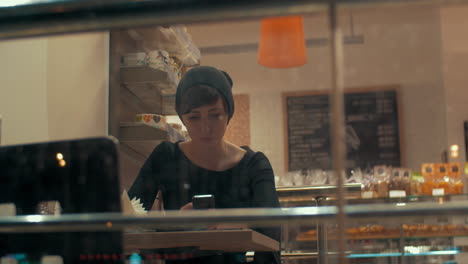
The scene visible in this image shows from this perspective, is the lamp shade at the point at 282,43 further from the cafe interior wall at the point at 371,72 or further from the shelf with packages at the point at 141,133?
the cafe interior wall at the point at 371,72

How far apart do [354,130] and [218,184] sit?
3493 mm

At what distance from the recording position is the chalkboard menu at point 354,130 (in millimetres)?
5125

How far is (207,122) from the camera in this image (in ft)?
6.57

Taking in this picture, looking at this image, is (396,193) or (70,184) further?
(396,193)

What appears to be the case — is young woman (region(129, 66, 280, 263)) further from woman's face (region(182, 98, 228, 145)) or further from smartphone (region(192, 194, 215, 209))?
smartphone (region(192, 194, 215, 209))

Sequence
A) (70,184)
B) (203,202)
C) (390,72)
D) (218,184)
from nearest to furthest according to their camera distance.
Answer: (70,184), (203,202), (218,184), (390,72)

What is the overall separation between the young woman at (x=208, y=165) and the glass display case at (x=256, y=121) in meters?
0.23

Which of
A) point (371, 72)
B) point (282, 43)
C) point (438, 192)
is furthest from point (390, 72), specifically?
point (438, 192)

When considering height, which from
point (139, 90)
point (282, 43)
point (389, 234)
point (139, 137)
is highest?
point (282, 43)

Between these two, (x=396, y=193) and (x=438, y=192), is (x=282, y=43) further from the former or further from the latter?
(x=438, y=192)

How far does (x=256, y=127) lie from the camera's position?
5.24 m

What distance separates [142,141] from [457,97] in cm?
291

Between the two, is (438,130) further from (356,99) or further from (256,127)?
(256,127)

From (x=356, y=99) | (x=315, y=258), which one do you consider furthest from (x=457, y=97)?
(x=315, y=258)
